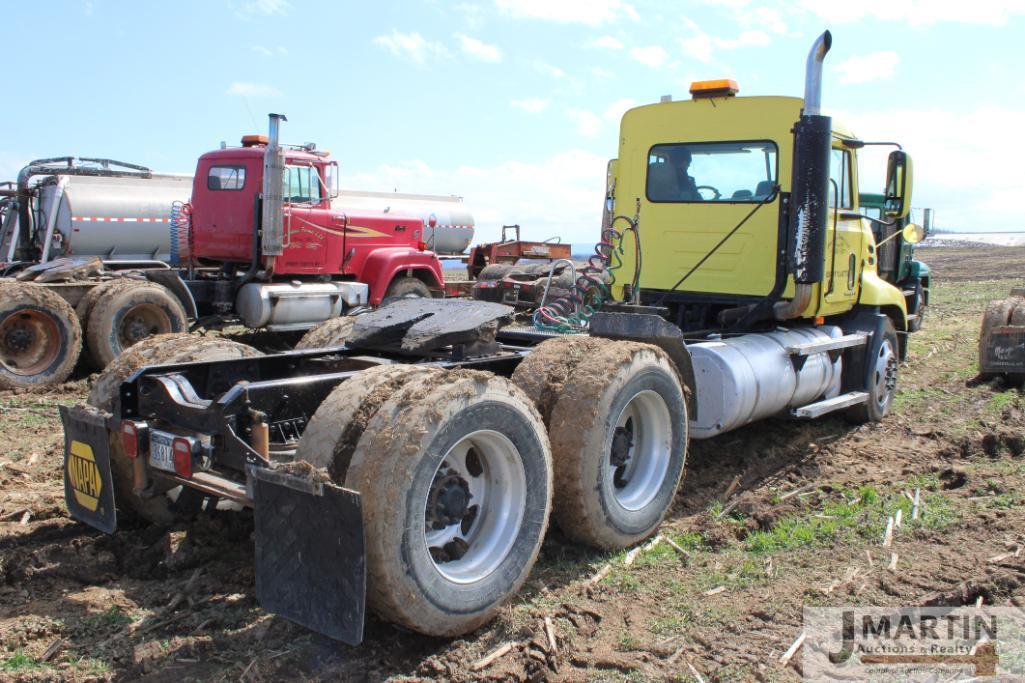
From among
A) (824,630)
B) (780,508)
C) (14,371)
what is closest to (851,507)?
(780,508)

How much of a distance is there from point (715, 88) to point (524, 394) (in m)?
4.11

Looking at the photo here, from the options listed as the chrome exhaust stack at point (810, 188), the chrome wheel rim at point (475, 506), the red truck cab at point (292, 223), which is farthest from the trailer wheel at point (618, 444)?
the red truck cab at point (292, 223)

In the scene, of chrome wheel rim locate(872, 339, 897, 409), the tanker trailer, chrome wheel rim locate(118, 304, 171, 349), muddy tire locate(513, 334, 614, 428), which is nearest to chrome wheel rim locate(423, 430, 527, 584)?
muddy tire locate(513, 334, 614, 428)

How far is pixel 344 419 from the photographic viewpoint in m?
3.56

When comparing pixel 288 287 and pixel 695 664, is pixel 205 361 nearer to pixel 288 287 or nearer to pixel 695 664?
pixel 695 664

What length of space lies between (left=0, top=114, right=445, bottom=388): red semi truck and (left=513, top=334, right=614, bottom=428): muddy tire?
6963 millimetres

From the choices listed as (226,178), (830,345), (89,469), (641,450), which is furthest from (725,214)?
(226,178)

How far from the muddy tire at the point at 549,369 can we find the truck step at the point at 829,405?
2.50m

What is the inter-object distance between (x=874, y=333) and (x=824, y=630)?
4.52m

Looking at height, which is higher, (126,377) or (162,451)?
(126,377)

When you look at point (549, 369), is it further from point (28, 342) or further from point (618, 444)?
point (28, 342)

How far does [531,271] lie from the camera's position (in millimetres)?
15523

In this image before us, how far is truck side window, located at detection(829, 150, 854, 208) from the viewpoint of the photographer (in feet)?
23.2

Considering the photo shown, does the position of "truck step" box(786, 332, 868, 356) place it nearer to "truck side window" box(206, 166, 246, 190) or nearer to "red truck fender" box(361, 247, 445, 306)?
"red truck fender" box(361, 247, 445, 306)
